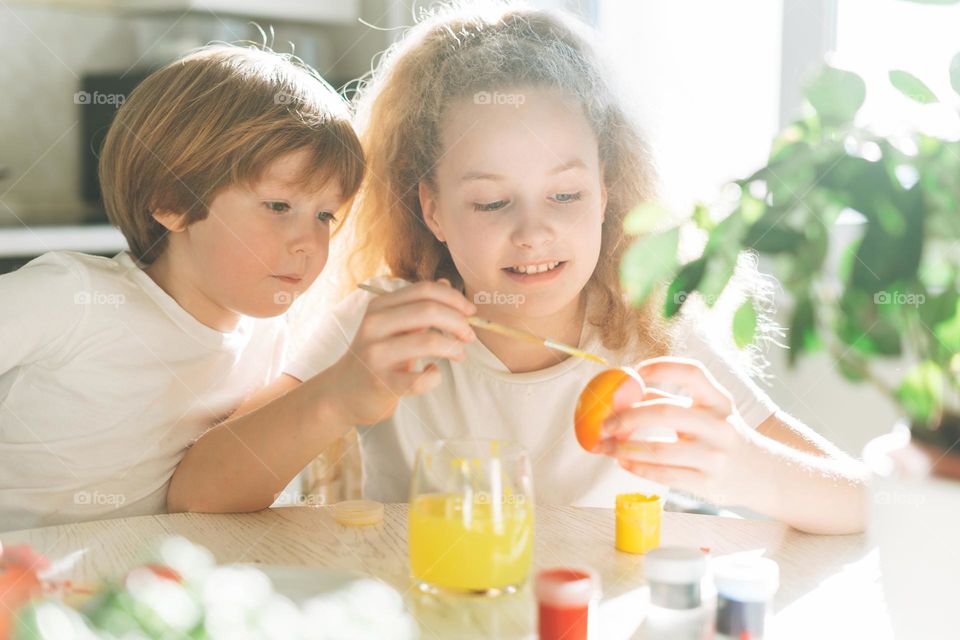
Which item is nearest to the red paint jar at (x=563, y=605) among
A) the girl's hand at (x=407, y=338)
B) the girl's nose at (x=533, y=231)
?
the girl's hand at (x=407, y=338)

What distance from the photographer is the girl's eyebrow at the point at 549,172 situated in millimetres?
1332

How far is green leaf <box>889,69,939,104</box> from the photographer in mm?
672

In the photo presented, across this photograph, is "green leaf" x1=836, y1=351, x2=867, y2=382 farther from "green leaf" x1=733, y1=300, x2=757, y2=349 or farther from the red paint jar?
the red paint jar

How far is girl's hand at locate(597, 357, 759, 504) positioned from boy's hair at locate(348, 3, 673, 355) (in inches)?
18.0

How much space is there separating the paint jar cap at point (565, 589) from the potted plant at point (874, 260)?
A: 0.23 meters

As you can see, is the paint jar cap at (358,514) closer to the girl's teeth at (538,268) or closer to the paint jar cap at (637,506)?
the paint jar cap at (637,506)

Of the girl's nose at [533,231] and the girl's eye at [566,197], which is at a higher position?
the girl's eye at [566,197]

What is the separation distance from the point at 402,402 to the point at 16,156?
7.57 ft

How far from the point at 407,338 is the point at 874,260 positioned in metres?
0.57

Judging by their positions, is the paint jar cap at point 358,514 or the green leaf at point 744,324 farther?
the paint jar cap at point 358,514

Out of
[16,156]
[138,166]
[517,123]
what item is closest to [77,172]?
[16,156]

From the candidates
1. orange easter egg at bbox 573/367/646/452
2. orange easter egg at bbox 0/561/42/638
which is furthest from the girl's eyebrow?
orange easter egg at bbox 0/561/42/638

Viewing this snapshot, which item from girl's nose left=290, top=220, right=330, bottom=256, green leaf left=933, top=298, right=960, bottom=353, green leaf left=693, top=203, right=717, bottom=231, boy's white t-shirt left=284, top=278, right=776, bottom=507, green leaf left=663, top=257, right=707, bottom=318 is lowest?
boy's white t-shirt left=284, top=278, right=776, bottom=507

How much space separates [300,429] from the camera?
3.94 feet
